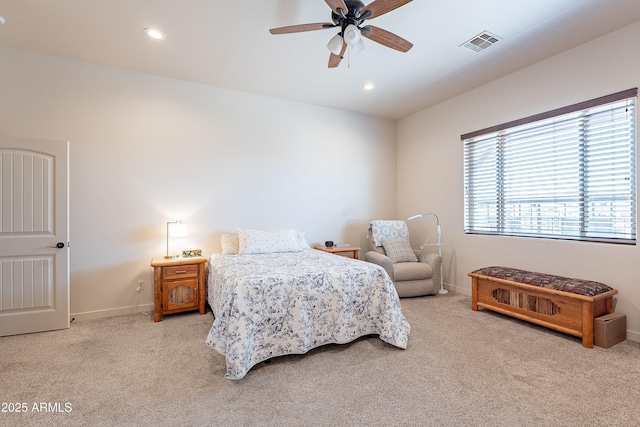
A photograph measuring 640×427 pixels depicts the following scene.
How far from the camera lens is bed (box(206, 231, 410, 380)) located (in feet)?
7.09

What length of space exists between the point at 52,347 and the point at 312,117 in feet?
13.7

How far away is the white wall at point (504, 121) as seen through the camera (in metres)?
2.76

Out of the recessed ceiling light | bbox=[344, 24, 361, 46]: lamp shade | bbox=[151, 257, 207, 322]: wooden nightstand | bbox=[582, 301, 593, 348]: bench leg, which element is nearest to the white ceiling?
the recessed ceiling light

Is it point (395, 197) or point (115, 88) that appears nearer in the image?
point (115, 88)

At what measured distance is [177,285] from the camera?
3.37m

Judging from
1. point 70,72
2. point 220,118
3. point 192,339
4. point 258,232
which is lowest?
point 192,339

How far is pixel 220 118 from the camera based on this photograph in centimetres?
406

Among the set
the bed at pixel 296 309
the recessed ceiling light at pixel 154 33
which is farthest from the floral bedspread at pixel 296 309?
the recessed ceiling light at pixel 154 33

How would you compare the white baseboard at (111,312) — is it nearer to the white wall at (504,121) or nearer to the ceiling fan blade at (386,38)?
the ceiling fan blade at (386,38)

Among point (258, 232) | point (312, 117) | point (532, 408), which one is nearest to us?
point (532, 408)

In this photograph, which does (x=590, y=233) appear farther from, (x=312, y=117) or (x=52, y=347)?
(x=52, y=347)

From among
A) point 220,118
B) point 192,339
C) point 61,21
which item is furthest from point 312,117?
point 192,339

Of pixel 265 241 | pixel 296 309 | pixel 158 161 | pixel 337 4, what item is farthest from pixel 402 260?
pixel 158 161

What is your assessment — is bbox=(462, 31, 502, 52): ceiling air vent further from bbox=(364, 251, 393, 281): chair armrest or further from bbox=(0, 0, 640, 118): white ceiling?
bbox=(364, 251, 393, 281): chair armrest
